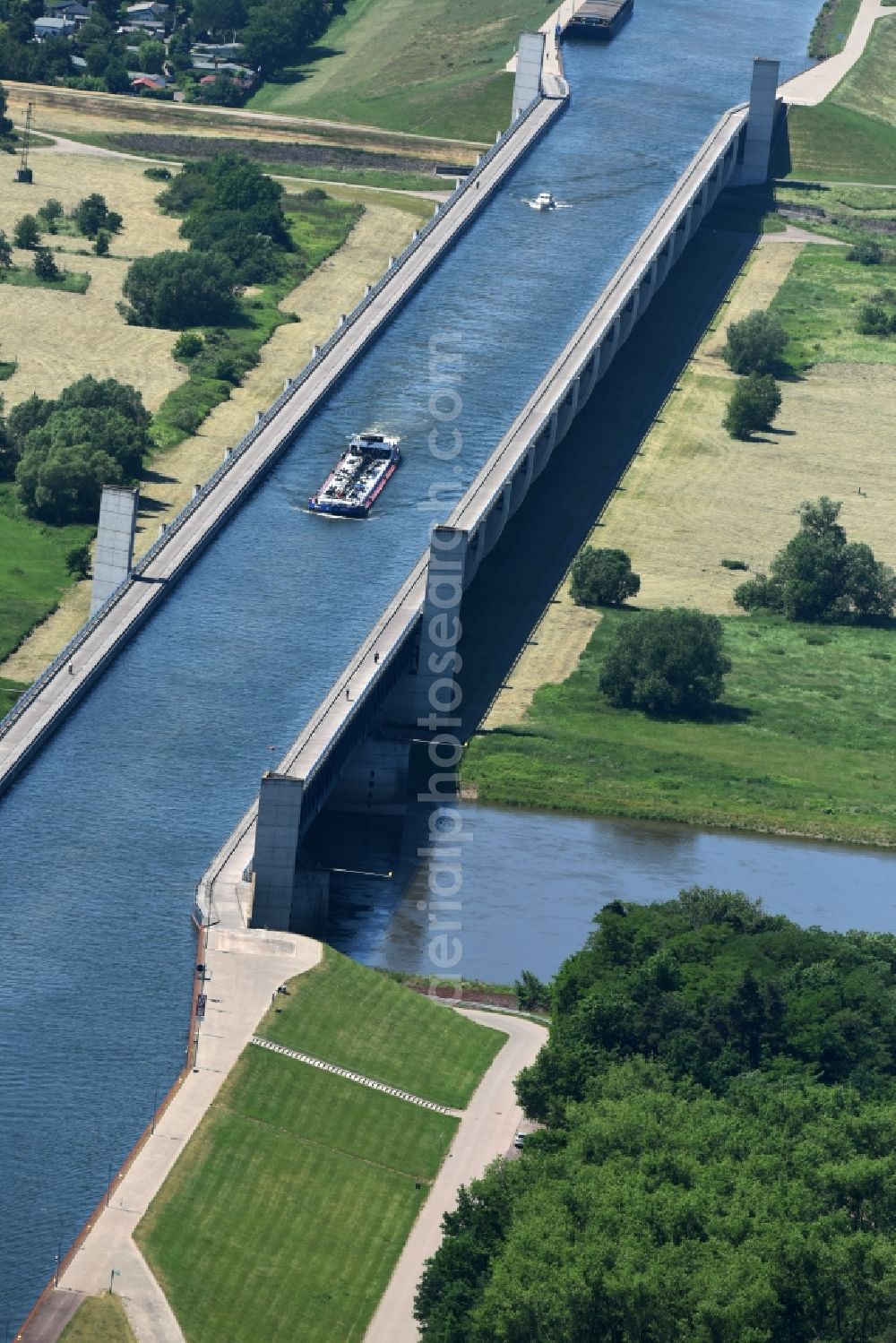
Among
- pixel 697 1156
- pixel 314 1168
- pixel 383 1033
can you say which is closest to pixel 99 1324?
pixel 314 1168

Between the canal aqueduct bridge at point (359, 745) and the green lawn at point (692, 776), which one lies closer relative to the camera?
the canal aqueduct bridge at point (359, 745)

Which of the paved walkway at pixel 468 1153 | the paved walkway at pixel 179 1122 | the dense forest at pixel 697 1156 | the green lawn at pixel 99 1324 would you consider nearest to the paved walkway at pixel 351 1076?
the paved walkway at pixel 179 1122

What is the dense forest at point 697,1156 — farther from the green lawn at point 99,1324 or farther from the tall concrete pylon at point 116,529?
the tall concrete pylon at point 116,529

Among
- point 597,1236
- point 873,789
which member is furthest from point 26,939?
point 873,789

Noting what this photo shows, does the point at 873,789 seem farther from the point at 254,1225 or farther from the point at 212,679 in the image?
the point at 254,1225

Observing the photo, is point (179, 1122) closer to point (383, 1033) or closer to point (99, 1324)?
point (383, 1033)

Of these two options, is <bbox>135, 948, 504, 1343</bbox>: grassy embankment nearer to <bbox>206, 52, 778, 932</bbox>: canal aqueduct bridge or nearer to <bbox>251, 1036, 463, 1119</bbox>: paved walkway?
<bbox>251, 1036, 463, 1119</bbox>: paved walkway

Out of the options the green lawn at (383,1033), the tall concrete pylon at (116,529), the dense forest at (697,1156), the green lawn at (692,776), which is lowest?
the green lawn at (692,776)

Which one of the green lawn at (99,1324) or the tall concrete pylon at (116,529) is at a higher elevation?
the tall concrete pylon at (116,529)
